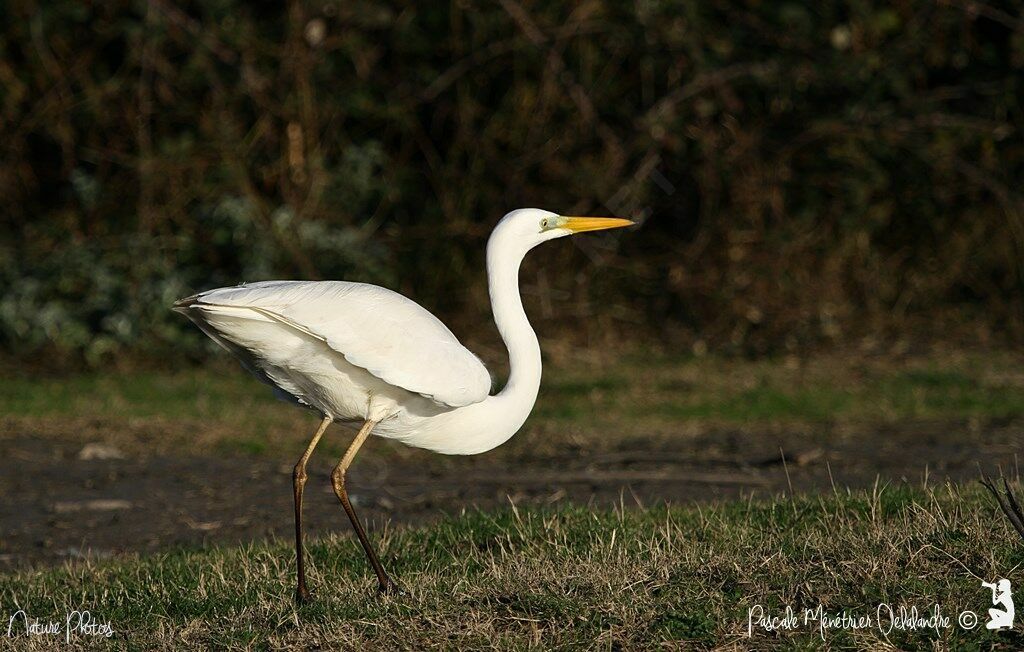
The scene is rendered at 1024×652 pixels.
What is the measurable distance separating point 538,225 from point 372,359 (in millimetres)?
1073

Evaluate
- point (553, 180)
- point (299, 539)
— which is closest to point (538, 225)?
point (299, 539)

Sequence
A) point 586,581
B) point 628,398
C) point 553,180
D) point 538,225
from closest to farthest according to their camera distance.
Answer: point 586,581, point 538,225, point 628,398, point 553,180

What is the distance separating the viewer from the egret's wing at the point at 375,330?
4.41 m

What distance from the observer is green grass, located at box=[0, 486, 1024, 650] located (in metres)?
3.70

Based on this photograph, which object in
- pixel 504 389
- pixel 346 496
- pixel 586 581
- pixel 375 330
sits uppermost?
pixel 375 330

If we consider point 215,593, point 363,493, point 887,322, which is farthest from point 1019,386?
point 215,593

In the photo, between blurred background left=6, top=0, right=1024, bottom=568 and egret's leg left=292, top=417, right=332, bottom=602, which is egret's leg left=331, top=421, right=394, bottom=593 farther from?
blurred background left=6, top=0, right=1024, bottom=568

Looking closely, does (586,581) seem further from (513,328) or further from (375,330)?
(513,328)

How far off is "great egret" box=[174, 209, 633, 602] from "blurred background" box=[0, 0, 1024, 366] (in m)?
5.49

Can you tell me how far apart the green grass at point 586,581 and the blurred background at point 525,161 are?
5533 millimetres

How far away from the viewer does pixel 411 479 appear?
24.4ft

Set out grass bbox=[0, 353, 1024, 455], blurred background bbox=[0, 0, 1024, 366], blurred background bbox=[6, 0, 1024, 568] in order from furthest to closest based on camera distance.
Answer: blurred background bbox=[0, 0, 1024, 366] < blurred background bbox=[6, 0, 1024, 568] < grass bbox=[0, 353, 1024, 455]

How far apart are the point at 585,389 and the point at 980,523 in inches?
217

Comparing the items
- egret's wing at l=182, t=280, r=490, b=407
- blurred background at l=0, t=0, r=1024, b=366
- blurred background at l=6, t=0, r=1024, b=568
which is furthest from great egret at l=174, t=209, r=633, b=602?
blurred background at l=0, t=0, r=1024, b=366
